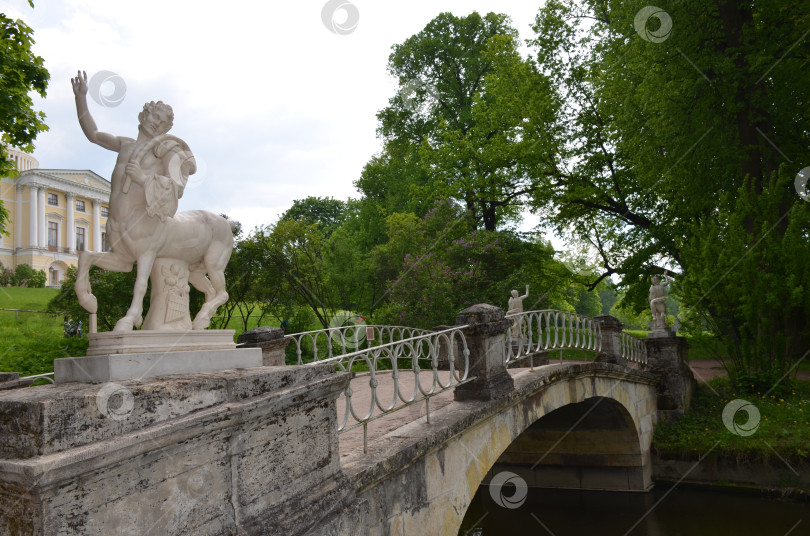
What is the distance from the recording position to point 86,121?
3.14 metres

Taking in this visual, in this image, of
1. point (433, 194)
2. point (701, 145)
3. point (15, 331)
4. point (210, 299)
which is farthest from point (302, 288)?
point (210, 299)

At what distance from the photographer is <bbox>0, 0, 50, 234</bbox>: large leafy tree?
9.45 metres

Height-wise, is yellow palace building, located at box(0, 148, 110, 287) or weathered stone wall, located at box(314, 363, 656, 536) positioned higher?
yellow palace building, located at box(0, 148, 110, 287)

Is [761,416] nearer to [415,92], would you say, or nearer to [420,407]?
[420,407]

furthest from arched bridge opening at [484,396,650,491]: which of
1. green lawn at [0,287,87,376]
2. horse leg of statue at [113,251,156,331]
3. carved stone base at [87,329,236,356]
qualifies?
horse leg of statue at [113,251,156,331]

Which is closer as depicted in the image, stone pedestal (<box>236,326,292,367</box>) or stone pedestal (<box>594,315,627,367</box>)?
stone pedestal (<box>236,326,292,367</box>)

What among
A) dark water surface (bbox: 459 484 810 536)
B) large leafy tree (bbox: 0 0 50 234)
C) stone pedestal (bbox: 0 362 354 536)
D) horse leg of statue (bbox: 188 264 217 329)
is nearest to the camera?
stone pedestal (bbox: 0 362 354 536)

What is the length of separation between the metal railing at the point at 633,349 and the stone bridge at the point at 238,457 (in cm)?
823

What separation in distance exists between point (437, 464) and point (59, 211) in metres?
5.26

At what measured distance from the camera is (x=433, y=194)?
2102 cm

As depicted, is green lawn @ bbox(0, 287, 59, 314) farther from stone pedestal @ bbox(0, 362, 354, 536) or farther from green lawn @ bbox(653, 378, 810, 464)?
stone pedestal @ bbox(0, 362, 354, 536)

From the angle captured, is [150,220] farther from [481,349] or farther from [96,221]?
[481,349]

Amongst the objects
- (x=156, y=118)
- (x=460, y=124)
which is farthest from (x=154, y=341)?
(x=460, y=124)

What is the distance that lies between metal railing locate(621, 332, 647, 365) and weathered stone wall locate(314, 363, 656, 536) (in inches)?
217
